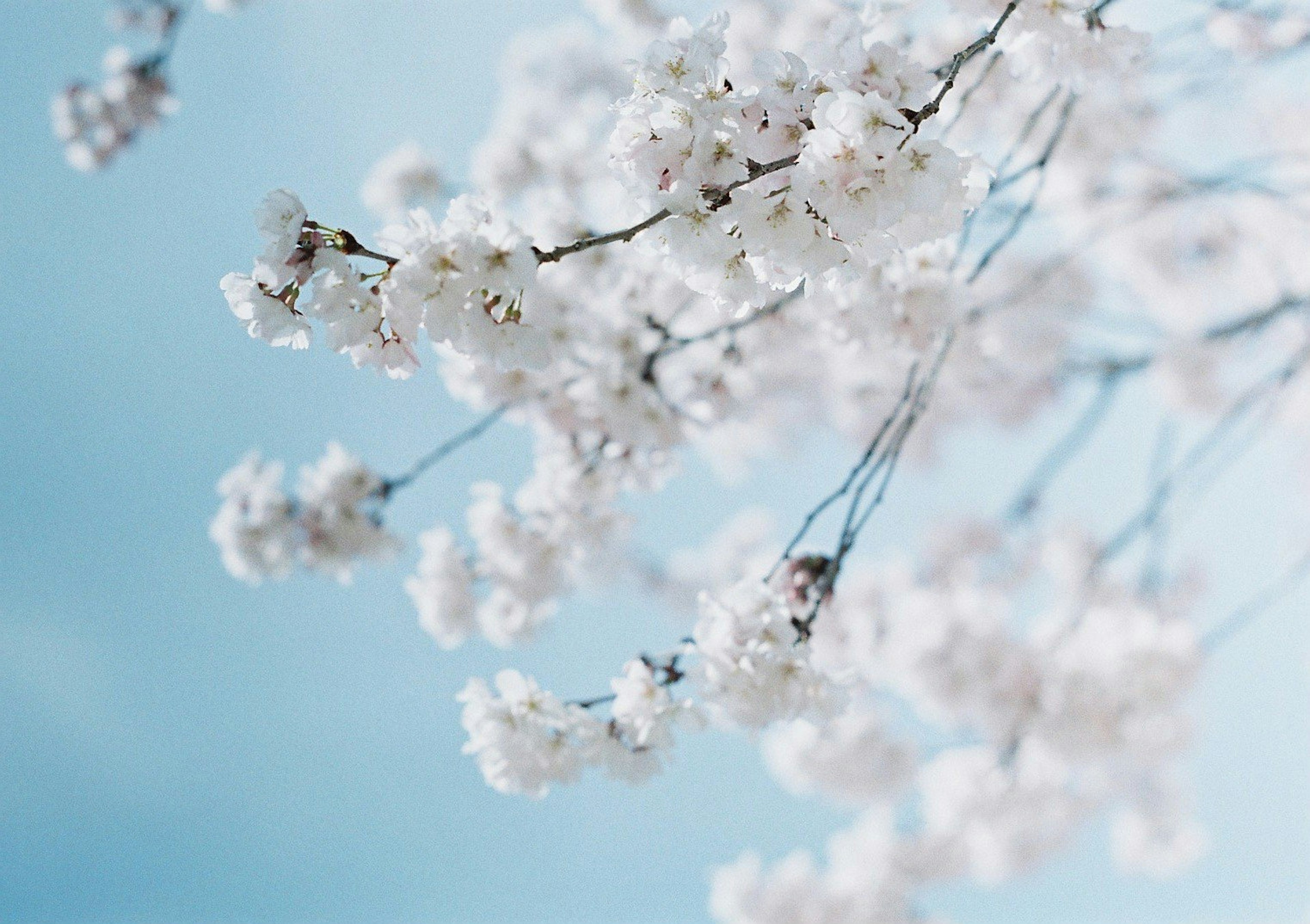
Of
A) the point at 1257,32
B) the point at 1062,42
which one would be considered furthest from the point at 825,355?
the point at 1062,42

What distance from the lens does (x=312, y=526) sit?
112 inches

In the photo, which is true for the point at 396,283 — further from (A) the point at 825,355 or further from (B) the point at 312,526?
(A) the point at 825,355

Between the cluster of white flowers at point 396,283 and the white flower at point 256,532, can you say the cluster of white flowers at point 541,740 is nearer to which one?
the cluster of white flowers at point 396,283

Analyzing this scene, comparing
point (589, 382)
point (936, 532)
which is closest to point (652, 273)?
point (589, 382)

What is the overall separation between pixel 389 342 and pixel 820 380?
4.59 metres

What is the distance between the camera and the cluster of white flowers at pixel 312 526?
2.81 metres

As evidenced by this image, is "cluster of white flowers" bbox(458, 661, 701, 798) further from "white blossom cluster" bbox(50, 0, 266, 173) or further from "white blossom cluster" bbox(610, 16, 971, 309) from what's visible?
"white blossom cluster" bbox(50, 0, 266, 173)

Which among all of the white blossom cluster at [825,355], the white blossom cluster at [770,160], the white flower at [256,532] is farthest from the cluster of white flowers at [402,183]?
the white blossom cluster at [770,160]

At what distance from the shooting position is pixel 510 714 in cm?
187

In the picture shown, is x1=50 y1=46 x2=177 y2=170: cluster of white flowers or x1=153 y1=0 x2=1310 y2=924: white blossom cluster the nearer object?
x1=153 y1=0 x2=1310 y2=924: white blossom cluster

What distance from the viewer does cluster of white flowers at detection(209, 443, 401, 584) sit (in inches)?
110

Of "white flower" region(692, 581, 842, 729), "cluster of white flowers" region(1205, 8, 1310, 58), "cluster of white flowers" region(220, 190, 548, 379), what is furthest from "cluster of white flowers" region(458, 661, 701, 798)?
"cluster of white flowers" region(1205, 8, 1310, 58)

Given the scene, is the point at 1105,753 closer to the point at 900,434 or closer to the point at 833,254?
the point at 900,434

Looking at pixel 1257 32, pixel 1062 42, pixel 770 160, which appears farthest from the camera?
pixel 1257 32
